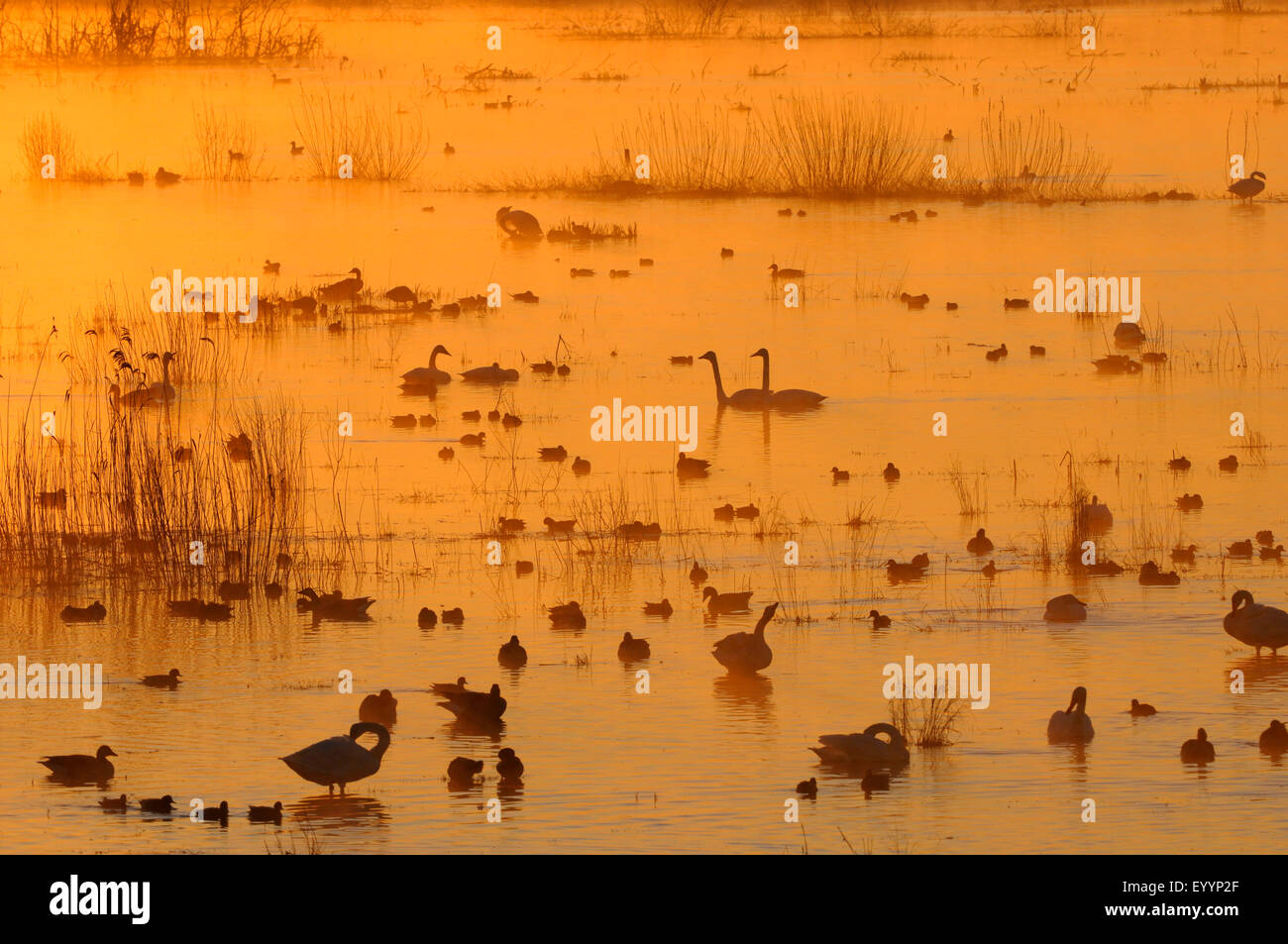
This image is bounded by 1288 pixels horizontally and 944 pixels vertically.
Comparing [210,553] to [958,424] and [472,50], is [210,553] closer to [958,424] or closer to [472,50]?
[958,424]

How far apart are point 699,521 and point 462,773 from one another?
616 centimetres

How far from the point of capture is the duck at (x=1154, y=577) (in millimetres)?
14922

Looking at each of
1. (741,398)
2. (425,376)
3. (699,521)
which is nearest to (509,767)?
(699,521)

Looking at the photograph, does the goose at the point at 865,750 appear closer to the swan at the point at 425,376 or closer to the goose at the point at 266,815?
the goose at the point at 266,815

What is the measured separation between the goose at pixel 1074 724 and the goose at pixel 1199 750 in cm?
51

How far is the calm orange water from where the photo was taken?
10922 millimetres

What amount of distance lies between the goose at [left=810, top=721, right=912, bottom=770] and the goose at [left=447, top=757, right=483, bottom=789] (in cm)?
173

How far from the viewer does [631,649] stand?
13148 millimetres

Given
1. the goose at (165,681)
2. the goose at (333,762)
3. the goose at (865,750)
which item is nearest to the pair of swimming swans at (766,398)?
the goose at (165,681)

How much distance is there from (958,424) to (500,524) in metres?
5.95

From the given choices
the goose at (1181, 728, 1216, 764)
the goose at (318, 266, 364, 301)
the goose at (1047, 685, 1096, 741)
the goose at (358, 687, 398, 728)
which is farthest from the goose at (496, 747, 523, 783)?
the goose at (318, 266, 364, 301)

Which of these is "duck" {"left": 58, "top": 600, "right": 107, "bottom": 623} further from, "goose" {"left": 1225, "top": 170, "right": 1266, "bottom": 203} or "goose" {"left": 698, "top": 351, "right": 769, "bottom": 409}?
"goose" {"left": 1225, "top": 170, "right": 1266, "bottom": 203}

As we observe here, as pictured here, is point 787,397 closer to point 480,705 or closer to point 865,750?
point 480,705
